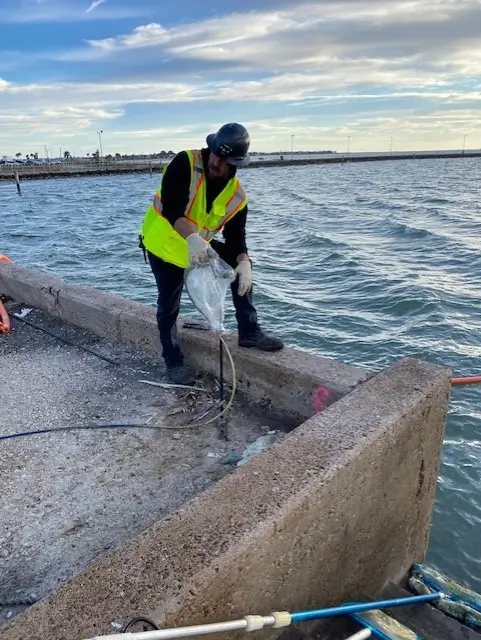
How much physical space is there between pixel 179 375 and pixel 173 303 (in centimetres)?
57

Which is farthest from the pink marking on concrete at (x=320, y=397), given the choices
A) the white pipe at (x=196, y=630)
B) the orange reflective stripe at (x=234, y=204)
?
the white pipe at (x=196, y=630)

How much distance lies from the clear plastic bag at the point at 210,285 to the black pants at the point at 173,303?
204 mm

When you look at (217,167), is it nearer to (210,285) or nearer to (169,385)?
(210,285)

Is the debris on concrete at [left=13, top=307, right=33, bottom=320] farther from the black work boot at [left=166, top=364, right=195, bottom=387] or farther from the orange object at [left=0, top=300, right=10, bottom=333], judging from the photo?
the black work boot at [left=166, top=364, right=195, bottom=387]

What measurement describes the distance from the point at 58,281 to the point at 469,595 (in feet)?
16.2

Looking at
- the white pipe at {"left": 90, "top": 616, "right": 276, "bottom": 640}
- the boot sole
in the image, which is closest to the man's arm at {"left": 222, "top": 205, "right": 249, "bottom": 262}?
the boot sole

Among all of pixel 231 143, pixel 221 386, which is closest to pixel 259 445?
pixel 221 386

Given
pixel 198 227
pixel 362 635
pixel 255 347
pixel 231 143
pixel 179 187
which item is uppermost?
pixel 231 143

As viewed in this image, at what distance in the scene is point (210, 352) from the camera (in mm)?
4590

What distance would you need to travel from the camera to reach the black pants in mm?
4363

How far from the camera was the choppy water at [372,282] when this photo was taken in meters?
5.92

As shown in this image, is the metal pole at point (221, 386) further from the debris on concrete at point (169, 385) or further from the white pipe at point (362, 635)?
the white pipe at point (362, 635)

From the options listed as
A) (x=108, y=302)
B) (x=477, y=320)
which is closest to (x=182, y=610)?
(x=108, y=302)

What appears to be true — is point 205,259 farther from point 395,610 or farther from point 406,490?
point 395,610
